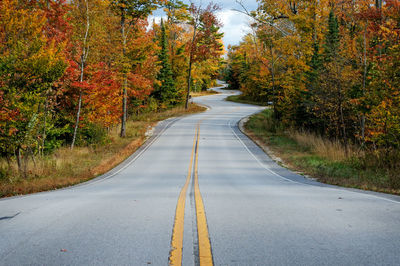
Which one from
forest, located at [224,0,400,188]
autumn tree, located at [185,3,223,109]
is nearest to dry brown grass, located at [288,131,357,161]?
forest, located at [224,0,400,188]

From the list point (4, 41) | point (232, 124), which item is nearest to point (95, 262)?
point (4, 41)

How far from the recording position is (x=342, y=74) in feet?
63.2

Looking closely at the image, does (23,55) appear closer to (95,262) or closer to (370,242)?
(95,262)

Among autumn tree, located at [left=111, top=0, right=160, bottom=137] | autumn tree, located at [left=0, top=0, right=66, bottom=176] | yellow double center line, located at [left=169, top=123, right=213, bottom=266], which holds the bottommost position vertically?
yellow double center line, located at [left=169, top=123, right=213, bottom=266]

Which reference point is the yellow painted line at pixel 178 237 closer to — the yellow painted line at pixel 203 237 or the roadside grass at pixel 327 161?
the yellow painted line at pixel 203 237

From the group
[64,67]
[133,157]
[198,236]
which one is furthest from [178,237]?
[133,157]

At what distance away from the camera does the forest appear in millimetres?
13297

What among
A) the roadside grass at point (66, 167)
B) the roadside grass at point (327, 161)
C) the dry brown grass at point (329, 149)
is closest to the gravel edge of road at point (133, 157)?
the roadside grass at point (66, 167)

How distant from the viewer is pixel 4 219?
5.00 meters

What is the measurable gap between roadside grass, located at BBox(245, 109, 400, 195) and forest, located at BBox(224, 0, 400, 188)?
11.5 inches

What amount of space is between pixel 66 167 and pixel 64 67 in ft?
14.5

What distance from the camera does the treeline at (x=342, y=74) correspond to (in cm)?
1346

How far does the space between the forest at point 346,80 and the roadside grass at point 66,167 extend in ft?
31.3

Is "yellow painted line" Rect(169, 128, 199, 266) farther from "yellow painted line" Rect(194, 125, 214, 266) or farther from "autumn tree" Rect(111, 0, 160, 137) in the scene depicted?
"autumn tree" Rect(111, 0, 160, 137)
